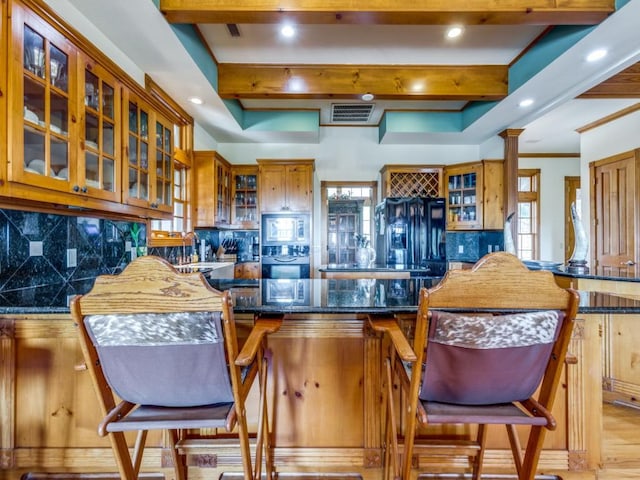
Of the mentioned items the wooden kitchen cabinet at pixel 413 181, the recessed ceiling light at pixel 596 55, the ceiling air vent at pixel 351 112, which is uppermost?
the ceiling air vent at pixel 351 112

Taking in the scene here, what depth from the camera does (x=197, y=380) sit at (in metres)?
0.97

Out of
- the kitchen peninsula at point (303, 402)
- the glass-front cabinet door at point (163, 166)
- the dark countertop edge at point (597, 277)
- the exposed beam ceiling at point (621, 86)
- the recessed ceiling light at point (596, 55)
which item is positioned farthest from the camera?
the exposed beam ceiling at point (621, 86)

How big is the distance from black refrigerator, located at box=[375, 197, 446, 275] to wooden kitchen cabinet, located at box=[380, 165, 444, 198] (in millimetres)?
463

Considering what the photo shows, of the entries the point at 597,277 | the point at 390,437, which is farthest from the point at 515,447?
the point at 597,277

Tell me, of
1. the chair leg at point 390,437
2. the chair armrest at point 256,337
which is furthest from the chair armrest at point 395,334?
the chair armrest at point 256,337

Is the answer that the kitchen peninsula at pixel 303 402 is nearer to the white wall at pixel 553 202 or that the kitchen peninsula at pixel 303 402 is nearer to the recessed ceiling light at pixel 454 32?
the recessed ceiling light at pixel 454 32

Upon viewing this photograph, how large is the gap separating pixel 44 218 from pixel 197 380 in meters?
1.68

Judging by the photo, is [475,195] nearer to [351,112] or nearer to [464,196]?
[464,196]

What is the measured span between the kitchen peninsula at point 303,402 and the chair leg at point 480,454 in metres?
0.13

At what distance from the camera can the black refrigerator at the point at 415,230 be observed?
178 inches

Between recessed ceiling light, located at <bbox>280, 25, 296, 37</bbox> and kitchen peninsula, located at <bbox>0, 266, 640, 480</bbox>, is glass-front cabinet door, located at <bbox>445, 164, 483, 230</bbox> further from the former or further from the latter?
kitchen peninsula, located at <bbox>0, 266, 640, 480</bbox>

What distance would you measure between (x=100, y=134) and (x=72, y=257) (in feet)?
2.75

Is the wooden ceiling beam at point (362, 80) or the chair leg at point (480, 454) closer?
the chair leg at point (480, 454)

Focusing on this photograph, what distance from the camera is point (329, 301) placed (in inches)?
52.4
